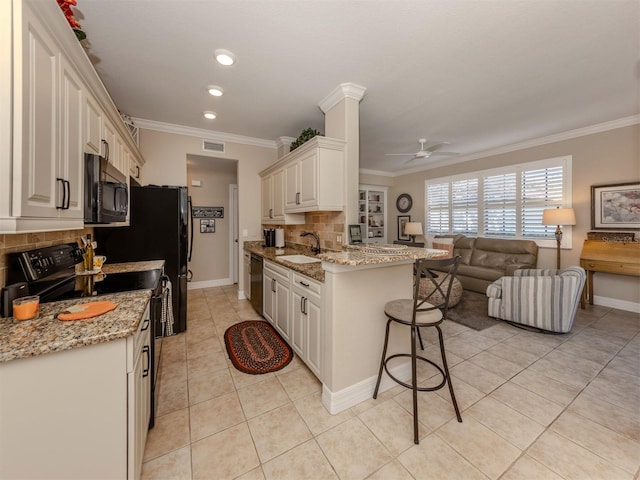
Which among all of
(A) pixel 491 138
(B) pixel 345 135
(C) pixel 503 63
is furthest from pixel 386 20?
(A) pixel 491 138

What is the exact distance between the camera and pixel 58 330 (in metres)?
0.99

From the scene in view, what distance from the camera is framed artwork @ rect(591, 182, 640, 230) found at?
3.55 metres

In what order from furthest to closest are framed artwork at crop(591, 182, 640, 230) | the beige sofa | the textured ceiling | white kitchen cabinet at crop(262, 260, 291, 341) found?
the beige sofa
framed artwork at crop(591, 182, 640, 230)
white kitchen cabinet at crop(262, 260, 291, 341)
the textured ceiling

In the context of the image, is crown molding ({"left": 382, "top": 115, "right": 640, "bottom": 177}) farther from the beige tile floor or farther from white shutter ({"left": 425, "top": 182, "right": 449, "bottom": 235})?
the beige tile floor

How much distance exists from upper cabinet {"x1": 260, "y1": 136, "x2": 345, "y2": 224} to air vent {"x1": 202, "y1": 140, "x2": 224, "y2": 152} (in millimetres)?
1231

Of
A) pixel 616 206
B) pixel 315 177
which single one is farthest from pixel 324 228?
pixel 616 206

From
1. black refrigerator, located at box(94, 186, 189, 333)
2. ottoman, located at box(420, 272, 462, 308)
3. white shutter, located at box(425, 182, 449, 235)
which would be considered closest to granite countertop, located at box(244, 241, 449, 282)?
black refrigerator, located at box(94, 186, 189, 333)

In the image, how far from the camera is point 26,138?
97 centimetres

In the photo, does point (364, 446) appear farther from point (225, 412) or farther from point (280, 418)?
point (225, 412)

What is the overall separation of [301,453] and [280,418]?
313 millimetres

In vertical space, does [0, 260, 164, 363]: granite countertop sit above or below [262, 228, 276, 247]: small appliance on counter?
below

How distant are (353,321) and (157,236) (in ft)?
7.74

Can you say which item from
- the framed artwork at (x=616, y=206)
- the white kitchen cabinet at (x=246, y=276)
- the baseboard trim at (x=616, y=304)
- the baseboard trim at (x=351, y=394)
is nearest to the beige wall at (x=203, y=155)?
the white kitchen cabinet at (x=246, y=276)

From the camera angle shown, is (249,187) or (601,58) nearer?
(601,58)
